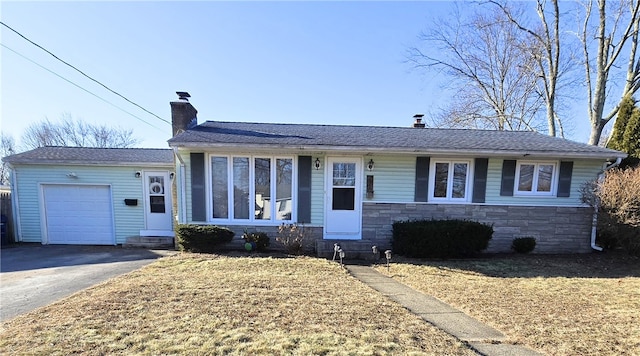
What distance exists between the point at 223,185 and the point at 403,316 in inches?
221

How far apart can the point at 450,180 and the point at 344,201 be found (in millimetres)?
3063

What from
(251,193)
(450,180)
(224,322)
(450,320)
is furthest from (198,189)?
(450,180)

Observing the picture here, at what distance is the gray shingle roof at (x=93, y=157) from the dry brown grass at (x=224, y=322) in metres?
4.77

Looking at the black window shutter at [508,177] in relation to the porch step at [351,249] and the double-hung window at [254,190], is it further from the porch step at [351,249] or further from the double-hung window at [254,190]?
the double-hung window at [254,190]

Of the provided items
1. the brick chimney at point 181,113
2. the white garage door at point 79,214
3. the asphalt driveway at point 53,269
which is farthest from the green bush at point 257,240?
the white garage door at point 79,214

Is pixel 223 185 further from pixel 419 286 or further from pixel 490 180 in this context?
pixel 490 180

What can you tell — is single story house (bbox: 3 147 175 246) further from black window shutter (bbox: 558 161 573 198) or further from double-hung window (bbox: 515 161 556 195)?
black window shutter (bbox: 558 161 573 198)

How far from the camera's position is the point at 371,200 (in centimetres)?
736

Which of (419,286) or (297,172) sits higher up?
(297,172)

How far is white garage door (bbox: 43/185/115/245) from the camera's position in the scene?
831 cm

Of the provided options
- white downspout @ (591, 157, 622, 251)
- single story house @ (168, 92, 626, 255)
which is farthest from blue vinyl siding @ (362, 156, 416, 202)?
white downspout @ (591, 157, 622, 251)

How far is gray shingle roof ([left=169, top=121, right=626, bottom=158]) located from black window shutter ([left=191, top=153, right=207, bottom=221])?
1.80ft

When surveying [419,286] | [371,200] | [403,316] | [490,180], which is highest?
A: [490,180]

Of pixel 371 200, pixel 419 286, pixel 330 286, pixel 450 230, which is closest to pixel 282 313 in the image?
pixel 330 286
